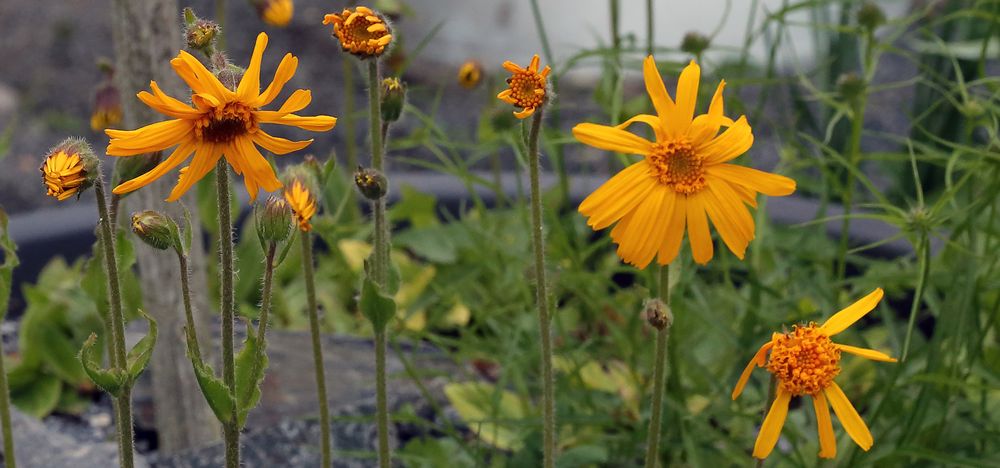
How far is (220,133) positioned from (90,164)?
0.14m

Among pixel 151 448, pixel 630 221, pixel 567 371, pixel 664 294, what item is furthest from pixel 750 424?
pixel 151 448

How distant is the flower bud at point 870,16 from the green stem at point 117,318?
42.5 inches

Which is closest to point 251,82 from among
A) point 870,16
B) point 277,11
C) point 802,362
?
point 802,362

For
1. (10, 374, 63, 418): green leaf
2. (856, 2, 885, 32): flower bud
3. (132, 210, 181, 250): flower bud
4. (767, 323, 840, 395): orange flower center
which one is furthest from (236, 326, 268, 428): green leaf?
(10, 374, 63, 418): green leaf

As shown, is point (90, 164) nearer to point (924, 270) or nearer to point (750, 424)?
point (924, 270)

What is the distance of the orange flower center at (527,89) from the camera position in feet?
3.22

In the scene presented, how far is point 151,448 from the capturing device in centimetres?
209

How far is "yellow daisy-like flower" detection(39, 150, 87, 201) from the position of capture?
3.22 ft

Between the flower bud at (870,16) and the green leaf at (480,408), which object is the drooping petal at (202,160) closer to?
the green leaf at (480,408)

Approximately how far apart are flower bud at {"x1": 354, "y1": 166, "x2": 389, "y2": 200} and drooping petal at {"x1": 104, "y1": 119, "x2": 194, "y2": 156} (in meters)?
0.21

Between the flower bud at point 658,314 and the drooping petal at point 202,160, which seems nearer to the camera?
the drooping petal at point 202,160

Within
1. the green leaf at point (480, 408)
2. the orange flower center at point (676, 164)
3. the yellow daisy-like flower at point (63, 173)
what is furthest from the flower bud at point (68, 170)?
the green leaf at point (480, 408)

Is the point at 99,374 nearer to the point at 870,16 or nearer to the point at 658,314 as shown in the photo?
the point at 658,314

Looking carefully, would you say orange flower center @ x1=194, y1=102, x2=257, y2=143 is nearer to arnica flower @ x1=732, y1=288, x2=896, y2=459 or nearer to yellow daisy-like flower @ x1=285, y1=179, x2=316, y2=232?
yellow daisy-like flower @ x1=285, y1=179, x2=316, y2=232
